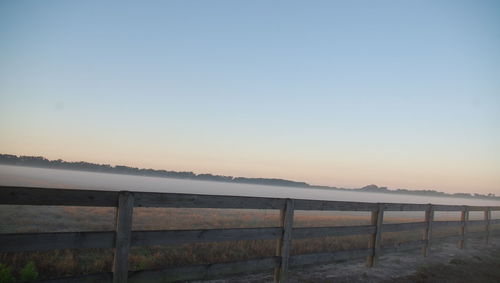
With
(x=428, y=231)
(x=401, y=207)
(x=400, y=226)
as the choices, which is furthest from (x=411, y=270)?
(x=428, y=231)

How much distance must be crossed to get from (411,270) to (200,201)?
601cm

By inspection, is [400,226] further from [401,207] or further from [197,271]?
[197,271]

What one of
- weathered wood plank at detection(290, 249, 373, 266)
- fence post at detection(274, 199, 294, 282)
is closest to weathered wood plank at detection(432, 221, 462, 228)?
weathered wood plank at detection(290, 249, 373, 266)

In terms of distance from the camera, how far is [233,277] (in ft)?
23.2

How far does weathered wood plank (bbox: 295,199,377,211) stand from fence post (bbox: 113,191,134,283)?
325cm

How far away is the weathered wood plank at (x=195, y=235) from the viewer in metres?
5.11

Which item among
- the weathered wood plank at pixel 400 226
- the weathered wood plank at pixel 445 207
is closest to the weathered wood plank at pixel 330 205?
the weathered wood plank at pixel 400 226

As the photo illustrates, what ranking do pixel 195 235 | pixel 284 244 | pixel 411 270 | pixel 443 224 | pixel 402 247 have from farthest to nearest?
pixel 443 224
pixel 402 247
pixel 411 270
pixel 284 244
pixel 195 235

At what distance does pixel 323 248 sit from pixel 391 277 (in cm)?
328

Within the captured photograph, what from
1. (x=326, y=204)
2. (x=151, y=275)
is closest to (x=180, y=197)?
(x=151, y=275)

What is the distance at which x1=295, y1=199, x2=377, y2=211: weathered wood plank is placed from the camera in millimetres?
7201

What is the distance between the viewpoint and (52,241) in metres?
4.32

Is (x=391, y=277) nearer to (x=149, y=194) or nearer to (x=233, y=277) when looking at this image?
(x=233, y=277)

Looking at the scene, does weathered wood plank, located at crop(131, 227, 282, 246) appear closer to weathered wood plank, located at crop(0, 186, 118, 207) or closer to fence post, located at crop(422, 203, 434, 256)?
weathered wood plank, located at crop(0, 186, 118, 207)
